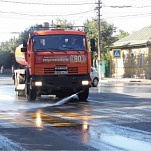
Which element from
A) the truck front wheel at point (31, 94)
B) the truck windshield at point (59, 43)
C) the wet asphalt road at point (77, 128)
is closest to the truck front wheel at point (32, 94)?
the truck front wheel at point (31, 94)

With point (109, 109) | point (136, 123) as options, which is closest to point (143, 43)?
point (109, 109)

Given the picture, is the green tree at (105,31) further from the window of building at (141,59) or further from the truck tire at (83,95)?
the truck tire at (83,95)

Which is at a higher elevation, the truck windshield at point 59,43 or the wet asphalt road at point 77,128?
the truck windshield at point 59,43

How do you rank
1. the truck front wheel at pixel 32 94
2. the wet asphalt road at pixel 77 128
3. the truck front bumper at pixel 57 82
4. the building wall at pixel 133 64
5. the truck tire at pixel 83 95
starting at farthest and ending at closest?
the building wall at pixel 133 64 < the truck tire at pixel 83 95 < the truck front wheel at pixel 32 94 < the truck front bumper at pixel 57 82 < the wet asphalt road at pixel 77 128

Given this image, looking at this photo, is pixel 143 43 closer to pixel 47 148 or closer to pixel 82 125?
pixel 82 125

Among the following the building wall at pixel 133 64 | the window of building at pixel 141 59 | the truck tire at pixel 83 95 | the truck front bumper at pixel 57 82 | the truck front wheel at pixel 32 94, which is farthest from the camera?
the window of building at pixel 141 59

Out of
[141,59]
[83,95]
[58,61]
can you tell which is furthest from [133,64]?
[58,61]

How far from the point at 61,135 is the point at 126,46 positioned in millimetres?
42140

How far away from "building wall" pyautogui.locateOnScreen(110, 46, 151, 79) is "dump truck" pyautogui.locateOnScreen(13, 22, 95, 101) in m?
28.7

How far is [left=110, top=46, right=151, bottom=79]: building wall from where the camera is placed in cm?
4808

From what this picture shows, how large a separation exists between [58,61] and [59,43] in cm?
80

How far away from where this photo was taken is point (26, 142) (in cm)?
924

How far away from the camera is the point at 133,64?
5112 cm

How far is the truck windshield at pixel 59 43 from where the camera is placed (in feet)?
62.2
